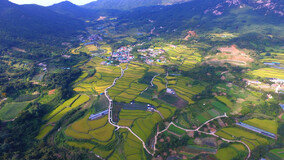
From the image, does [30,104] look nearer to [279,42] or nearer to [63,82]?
[63,82]

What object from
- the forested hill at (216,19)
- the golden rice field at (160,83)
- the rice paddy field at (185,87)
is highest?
the forested hill at (216,19)

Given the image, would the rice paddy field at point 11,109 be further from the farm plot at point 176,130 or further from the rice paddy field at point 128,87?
the farm plot at point 176,130

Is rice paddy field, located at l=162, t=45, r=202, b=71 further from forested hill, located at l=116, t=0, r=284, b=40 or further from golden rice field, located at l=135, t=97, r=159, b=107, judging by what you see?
forested hill, located at l=116, t=0, r=284, b=40

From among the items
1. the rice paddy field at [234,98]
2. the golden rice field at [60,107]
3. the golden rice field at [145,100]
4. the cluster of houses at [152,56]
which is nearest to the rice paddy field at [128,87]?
the golden rice field at [145,100]

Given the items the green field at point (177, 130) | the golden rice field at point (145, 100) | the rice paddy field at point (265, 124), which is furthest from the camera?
the golden rice field at point (145, 100)

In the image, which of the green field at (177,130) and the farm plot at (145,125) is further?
the green field at (177,130)

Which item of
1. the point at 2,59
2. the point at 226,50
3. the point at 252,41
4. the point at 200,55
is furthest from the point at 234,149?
the point at 2,59

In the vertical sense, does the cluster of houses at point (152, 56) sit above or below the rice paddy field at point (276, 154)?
above
